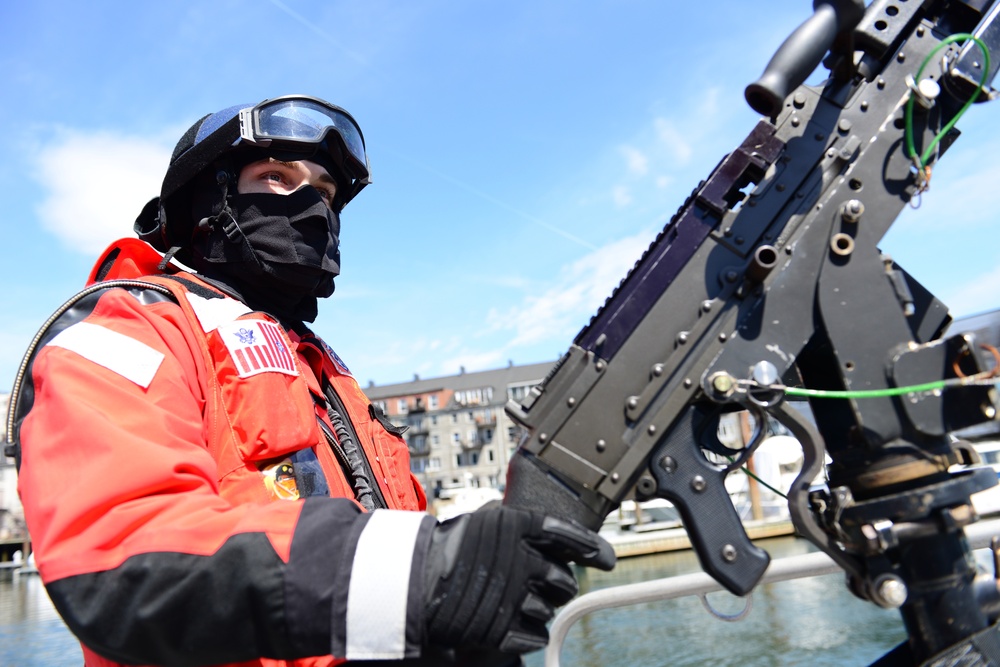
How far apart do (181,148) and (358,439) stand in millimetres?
1489

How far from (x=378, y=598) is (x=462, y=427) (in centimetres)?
6887

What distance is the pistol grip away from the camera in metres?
1.96

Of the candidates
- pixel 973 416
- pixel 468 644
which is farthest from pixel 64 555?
pixel 973 416

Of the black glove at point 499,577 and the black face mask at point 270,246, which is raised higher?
the black face mask at point 270,246

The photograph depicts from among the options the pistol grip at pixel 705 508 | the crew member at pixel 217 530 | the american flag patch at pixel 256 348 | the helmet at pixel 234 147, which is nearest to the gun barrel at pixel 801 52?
the pistol grip at pixel 705 508

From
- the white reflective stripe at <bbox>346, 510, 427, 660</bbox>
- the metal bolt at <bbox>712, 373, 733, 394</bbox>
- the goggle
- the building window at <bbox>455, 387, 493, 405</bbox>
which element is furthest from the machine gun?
the building window at <bbox>455, 387, 493, 405</bbox>

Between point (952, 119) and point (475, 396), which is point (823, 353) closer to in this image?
point (952, 119)

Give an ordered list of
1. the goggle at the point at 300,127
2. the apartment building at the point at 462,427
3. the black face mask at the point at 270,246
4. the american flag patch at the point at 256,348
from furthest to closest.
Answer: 1. the apartment building at the point at 462,427
2. the goggle at the point at 300,127
3. the black face mask at the point at 270,246
4. the american flag patch at the point at 256,348

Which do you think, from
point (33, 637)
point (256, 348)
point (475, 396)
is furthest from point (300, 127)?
point (475, 396)

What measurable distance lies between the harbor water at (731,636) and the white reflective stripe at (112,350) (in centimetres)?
1069

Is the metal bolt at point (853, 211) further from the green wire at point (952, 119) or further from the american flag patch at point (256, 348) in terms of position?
the american flag patch at point (256, 348)

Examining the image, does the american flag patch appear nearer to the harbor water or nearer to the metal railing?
the metal railing

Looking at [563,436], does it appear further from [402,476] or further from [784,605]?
[784,605]

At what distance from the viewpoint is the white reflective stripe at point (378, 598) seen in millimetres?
1443
